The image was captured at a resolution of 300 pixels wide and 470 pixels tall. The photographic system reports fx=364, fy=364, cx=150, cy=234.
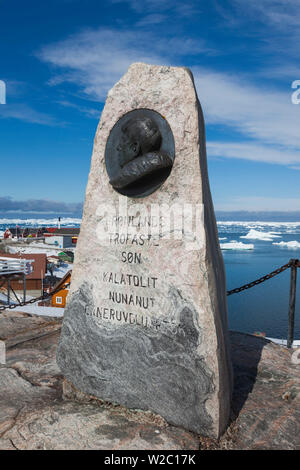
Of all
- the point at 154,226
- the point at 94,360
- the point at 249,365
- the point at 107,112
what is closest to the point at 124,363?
the point at 94,360

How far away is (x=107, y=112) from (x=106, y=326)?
1.96 m

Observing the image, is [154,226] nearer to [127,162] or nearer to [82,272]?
[127,162]

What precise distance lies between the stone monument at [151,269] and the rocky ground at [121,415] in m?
0.15

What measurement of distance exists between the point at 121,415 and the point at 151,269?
49.2 inches

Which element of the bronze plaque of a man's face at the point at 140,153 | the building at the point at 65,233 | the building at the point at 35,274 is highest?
the bronze plaque of a man's face at the point at 140,153

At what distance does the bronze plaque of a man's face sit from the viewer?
2.95 m

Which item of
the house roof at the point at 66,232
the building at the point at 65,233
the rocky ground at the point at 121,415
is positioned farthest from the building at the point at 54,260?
the rocky ground at the point at 121,415

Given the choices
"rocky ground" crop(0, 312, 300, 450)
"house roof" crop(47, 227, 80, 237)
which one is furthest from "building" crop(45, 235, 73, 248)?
"rocky ground" crop(0, 312, 300, 450)

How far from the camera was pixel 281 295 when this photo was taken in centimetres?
2447

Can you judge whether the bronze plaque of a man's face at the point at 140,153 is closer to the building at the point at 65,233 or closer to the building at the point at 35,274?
the building at the point at 35,274

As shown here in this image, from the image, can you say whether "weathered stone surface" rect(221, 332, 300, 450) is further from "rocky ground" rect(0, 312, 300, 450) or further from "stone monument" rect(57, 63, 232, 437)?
"stone monument" rect(57, 63, 232, 437)

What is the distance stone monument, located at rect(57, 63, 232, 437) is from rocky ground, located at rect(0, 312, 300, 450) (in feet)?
0.48

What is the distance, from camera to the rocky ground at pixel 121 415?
2.64m

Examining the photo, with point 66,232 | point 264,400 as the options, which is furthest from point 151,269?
point 66,232
